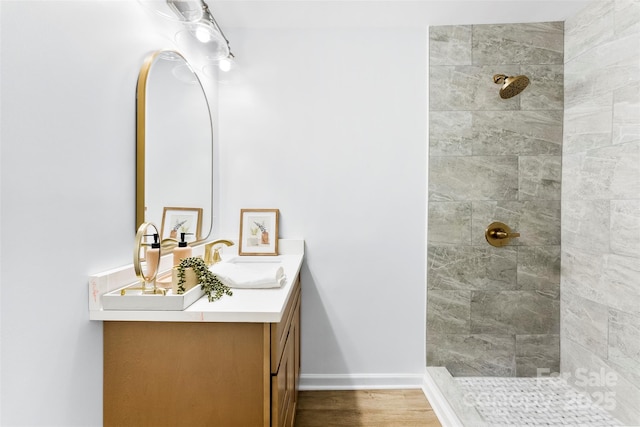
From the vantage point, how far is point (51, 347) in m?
1.03

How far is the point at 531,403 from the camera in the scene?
205 centimetres

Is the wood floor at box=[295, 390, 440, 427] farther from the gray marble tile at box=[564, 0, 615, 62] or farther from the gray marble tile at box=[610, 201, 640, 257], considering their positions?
the gray marble tile at box=[564, 0, 615, 62]

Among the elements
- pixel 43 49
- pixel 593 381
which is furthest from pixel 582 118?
pixel 43 49

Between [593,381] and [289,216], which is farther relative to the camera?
[289,216]

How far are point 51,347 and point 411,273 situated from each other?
1.95 meters

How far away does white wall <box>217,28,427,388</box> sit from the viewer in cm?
235

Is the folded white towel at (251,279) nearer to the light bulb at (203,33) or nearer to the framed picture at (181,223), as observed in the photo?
the framed picture at (181,223)

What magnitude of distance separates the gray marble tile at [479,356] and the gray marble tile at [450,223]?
643 mm

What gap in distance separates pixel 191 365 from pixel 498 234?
1.98m

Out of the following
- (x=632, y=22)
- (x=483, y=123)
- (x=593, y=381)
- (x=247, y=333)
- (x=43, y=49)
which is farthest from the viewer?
(x=483, y=123)

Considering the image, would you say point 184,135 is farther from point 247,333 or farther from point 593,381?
point 593,381

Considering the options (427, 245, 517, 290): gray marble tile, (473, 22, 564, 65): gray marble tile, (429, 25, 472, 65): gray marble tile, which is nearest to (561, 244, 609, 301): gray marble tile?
(427, 245, 517, 290): gray marble tile

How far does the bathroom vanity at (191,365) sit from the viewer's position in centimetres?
117

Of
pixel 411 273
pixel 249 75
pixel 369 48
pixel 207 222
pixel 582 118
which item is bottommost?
pixel 411 273
